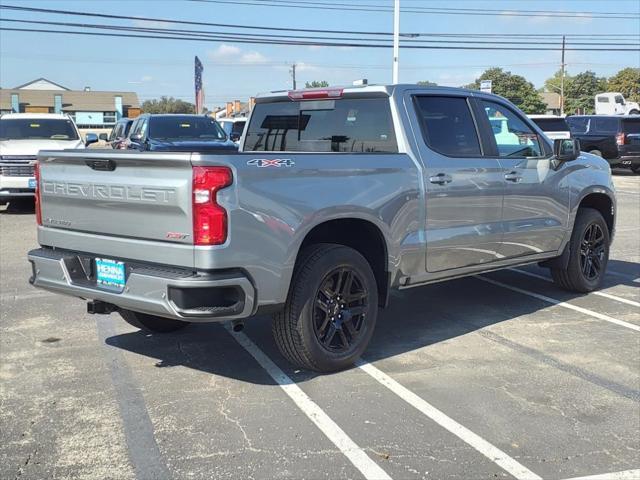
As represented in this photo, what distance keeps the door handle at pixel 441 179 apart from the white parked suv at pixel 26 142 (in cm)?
915

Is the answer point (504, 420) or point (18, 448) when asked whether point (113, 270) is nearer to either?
point (18, 448)

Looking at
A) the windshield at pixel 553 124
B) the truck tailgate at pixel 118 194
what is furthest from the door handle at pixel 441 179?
the windshield at pixel 553 124

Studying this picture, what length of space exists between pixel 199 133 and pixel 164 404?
10725 millimetres

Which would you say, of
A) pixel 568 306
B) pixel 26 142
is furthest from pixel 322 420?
pixel 26 142

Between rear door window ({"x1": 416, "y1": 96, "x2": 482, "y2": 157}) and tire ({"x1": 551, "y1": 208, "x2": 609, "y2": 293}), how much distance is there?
75.4 inches

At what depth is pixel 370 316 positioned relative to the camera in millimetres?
4852

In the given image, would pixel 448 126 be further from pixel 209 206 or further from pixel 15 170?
pixel 15 170

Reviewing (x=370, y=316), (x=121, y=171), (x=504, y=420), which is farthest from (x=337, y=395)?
(x=121, y=171)

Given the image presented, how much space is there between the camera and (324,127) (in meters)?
5.59

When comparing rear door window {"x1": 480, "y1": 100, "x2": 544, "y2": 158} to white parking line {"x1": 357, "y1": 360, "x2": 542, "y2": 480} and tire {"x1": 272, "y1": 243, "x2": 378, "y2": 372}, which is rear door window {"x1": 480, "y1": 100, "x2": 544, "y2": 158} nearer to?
tire {"x1": 272, "y1": 243, "x2": 378, "y2": 372}

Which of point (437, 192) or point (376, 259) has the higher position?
point (437, 192)

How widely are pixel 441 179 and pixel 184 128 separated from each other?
10.00 m

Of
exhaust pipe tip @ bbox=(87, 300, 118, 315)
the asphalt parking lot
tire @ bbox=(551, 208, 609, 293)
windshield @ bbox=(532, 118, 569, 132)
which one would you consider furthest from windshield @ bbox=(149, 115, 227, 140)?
windshield @ bbox=(532, 118, 569, 132)

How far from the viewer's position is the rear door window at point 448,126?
5.30 m
